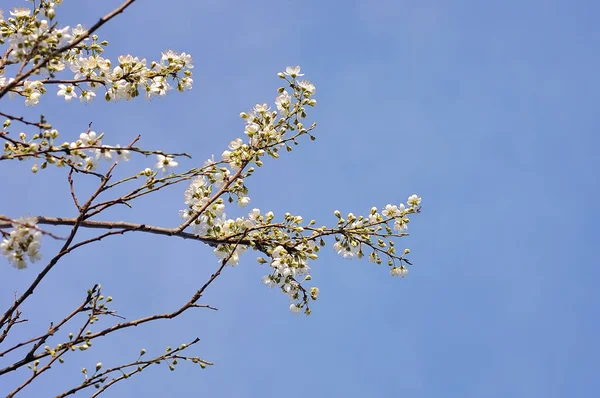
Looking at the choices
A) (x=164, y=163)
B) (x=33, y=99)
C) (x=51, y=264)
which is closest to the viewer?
(x=51, y=264)

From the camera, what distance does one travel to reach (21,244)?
131 inches

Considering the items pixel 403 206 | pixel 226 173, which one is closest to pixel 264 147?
pixel 226 173

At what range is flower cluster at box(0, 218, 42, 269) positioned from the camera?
330 centimetres

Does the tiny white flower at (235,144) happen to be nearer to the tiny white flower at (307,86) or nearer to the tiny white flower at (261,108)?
the tiny white flower at (261,108)

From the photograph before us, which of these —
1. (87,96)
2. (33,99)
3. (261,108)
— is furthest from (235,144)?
(33,99)

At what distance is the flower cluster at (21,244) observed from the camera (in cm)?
330

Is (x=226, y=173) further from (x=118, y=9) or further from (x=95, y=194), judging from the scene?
(x=118, y=9)

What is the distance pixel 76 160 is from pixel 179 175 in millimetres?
685

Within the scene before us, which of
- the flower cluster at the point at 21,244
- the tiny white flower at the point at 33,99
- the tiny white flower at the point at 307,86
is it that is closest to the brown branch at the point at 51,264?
the flower cluster at the point at 21,244

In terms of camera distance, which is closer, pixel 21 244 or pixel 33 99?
pixel 21 244

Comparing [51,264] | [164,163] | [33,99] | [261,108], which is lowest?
[51,264]

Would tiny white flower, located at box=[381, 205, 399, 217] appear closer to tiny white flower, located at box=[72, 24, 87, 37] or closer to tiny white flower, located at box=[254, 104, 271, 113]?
tiny white flower, located at box=[254, 104, 271, 113]

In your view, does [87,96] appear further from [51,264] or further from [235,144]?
[51,264]

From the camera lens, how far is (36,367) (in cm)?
368
